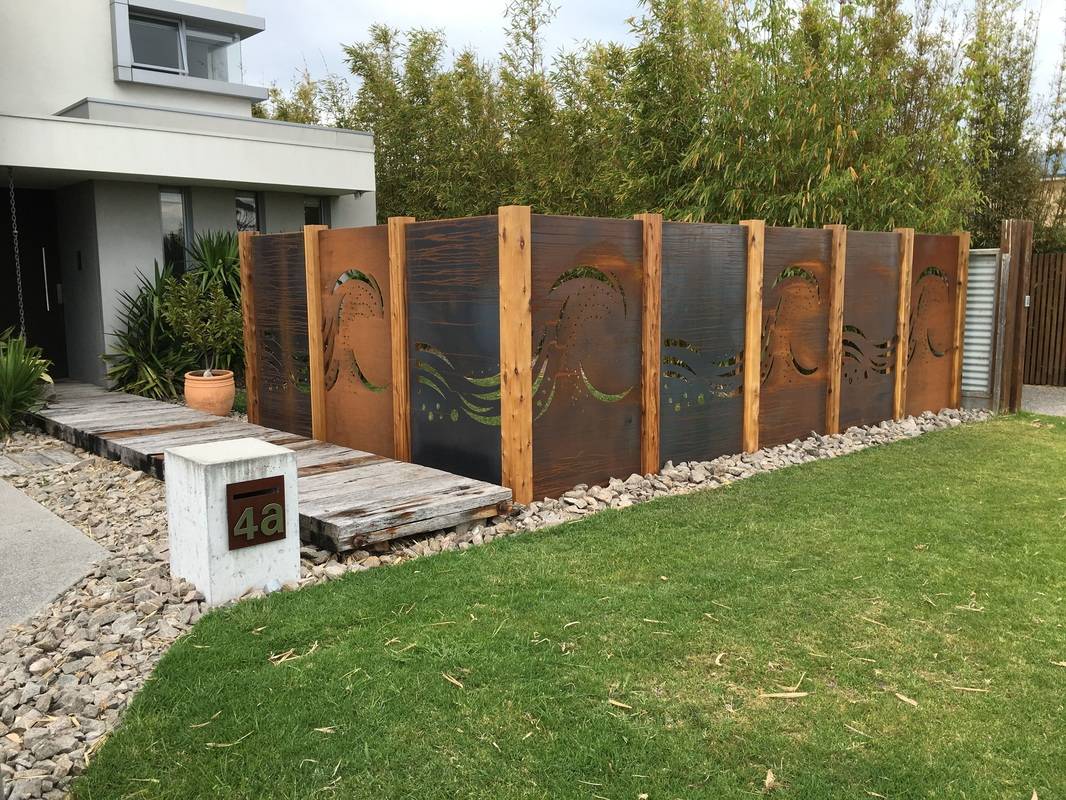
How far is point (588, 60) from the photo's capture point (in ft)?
45.6

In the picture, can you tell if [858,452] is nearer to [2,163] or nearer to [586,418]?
[586,418]

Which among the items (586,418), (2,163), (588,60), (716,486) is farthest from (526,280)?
(588,60)

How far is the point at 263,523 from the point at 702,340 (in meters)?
3.52

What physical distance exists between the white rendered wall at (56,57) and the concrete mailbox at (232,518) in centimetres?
962

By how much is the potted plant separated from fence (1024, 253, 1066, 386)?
10.1 meters

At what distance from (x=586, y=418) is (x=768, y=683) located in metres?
2.71

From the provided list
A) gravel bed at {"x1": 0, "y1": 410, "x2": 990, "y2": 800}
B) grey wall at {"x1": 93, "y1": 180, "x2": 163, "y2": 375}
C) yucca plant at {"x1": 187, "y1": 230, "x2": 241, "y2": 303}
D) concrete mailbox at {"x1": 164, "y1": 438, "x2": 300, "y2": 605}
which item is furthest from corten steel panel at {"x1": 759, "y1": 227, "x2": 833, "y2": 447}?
grey wall at {"x1": 93, "y1": 180, "x2": 163, "y2": 375}

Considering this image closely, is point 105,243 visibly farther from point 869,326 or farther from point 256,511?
point 869,326

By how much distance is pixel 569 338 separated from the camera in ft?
17.7

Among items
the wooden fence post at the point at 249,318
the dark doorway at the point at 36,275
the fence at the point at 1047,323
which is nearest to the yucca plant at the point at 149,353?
the dark doorway at the point at 36,275

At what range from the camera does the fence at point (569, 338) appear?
5223mm

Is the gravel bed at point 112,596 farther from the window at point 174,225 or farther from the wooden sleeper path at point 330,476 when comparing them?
the window at point 174,225

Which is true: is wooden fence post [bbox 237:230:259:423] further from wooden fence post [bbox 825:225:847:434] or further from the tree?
the tree

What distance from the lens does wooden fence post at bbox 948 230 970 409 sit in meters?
8.84
